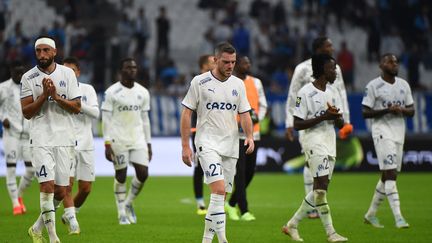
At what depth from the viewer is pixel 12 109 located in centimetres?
1689

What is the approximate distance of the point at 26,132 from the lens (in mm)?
16938

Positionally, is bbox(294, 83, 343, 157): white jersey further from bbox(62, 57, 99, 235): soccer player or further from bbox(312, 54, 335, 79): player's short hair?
bbox(62, 57, 99, 235): soccer player

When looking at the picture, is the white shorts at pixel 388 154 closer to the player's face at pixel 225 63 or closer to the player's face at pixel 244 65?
the player's face at pixel 244 65

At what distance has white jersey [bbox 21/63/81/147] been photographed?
11031mm

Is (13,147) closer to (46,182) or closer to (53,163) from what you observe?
(53,163)

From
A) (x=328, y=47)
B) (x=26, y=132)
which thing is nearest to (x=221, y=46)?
(x=328, y=47)

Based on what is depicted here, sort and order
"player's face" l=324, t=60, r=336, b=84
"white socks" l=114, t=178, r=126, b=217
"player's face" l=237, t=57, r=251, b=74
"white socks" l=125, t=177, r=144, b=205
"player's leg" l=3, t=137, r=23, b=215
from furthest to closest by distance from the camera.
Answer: "player's leg" l=3, t=137, r=23, b=215 < "player's face" l=237, t=57, r=251, b=74 < "white socks" l=125, t=177, r=144, b=205 < "white socks" l=114, t=178, r=126, b=217 < "player's face" l=324, t=60, r=336, b=84

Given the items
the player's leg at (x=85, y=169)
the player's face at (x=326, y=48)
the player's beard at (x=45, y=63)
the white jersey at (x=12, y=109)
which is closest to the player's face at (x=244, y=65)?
the player's face at (x=326, y=48)

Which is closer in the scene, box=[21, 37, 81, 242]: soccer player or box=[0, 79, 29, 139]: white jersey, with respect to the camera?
box=[21, 37, 81, 242]: soccer player

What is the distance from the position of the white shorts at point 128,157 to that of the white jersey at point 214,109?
4.19 meters

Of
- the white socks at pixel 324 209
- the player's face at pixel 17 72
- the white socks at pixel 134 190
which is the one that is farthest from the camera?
the player's face at pixel 17 72

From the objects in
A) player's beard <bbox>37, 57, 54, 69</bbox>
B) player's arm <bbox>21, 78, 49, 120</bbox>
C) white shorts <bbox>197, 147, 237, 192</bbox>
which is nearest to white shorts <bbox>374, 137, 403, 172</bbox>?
white shorts <bbox>197, 147, 237, 192</bbox>

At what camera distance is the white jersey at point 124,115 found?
1496 cm

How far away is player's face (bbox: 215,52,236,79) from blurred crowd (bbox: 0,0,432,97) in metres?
16.5
